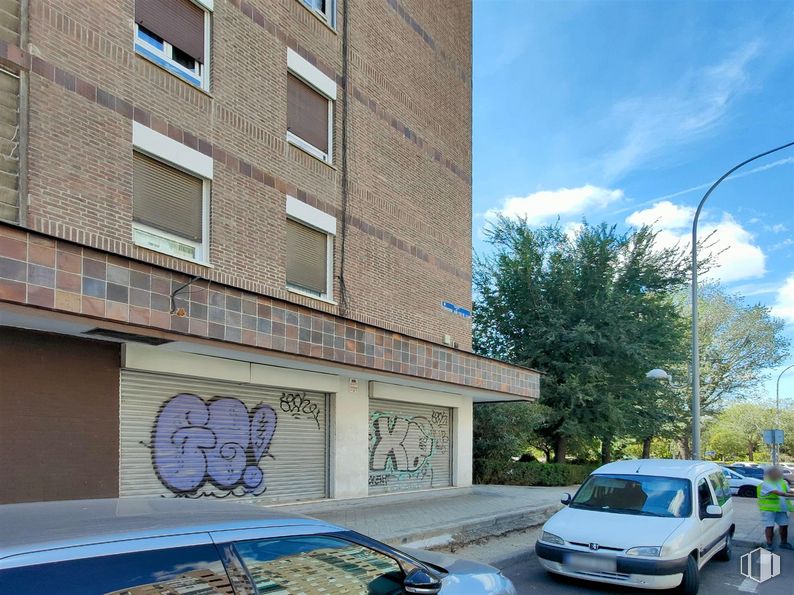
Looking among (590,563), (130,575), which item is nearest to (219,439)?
(590,563)

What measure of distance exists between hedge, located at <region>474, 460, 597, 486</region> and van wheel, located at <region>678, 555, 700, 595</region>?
14.5m

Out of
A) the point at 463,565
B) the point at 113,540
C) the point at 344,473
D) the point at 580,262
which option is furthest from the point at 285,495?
the point at 580,262

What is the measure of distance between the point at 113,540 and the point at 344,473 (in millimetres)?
10430

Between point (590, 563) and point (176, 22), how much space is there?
382 inches

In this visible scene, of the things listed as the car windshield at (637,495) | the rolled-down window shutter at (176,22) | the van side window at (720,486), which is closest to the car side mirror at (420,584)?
the car windshield at (637,495)

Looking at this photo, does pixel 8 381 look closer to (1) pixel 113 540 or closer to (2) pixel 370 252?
(1) pixel 113 540

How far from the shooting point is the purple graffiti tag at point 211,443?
361 inches

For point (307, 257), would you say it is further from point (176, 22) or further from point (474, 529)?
point (474, 529)

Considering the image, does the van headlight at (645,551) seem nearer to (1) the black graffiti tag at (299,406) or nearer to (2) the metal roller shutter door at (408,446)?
(1) the black graffiti tag at (299,406)

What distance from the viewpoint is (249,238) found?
10727 millimetres

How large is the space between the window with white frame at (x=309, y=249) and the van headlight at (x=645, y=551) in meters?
7.16

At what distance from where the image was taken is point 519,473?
21.4m

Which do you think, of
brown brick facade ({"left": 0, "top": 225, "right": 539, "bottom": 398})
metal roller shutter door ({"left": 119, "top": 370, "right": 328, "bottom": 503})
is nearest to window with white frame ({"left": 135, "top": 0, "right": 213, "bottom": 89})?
brown brick facade ({"left": 0, "top": 225, "right": 539, "bottom": 398})

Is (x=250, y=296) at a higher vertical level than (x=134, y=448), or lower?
higher
